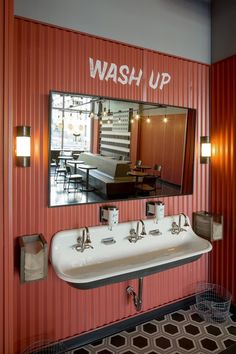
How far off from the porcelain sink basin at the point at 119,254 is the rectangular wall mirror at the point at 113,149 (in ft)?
1.03

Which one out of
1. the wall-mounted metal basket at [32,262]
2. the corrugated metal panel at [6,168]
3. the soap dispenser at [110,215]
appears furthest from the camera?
the soap dispenser at [110,215]

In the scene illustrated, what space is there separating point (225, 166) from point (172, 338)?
5.89 feet

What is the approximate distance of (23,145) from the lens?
6.82 feet

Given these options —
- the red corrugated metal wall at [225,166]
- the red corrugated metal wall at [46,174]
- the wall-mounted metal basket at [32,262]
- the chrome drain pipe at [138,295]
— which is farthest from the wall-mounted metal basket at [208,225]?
the wall-mounted metal basket at [32,262]

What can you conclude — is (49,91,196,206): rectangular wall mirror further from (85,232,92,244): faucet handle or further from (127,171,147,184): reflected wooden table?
(85,232,92,244): faucet handle

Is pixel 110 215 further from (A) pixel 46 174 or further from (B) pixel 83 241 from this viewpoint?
(A) pixel 46 174

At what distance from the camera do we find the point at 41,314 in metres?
2.33

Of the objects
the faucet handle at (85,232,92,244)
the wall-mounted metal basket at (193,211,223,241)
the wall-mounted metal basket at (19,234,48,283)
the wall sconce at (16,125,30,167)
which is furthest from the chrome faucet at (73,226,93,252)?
the wall-mounted metal basket at (193,211,223,241)

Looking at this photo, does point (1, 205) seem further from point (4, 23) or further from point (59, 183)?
point (4, 23)

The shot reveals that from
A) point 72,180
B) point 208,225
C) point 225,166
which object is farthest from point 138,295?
point 225,166

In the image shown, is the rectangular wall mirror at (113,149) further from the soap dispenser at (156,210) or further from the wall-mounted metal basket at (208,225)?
the wall-mounted metal basket at (208,225)

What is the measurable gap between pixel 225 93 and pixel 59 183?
79.1 inches

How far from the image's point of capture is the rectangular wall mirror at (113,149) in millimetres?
2338

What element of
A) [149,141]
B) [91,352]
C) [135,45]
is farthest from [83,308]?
[135,45]
